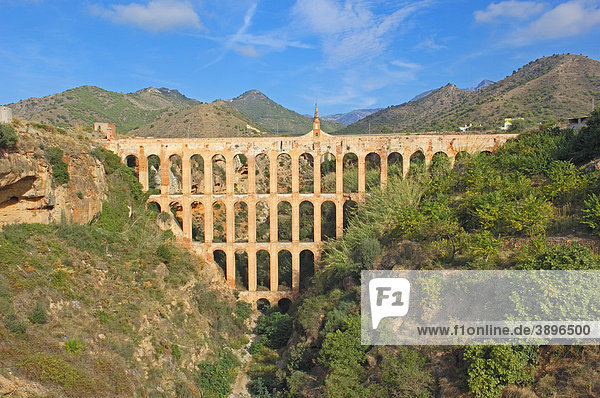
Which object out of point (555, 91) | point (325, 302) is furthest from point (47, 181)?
point (555, 91)

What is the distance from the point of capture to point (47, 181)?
20.3 meters

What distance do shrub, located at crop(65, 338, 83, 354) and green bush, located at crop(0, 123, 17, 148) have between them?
8.81m

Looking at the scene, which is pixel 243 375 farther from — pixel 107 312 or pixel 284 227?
pixel 284 227

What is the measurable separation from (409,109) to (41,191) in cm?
6856

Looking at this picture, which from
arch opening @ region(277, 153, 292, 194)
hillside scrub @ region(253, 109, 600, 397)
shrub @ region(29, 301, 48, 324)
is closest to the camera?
hillside scrub @ region(253, 109, 600, 397)

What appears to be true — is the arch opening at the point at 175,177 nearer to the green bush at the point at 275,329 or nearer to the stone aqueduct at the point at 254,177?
the stone aqueduct at the point at 254,177

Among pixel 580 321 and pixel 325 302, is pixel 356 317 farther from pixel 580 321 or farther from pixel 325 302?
pixel 580 321

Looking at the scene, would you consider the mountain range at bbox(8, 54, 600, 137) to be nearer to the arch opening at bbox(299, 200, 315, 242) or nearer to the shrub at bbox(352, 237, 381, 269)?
the arch opening at bbox(299, 200, 315, 242)

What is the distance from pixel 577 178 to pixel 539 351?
1064 centimetres

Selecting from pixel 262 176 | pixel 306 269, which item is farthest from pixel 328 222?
pixel 262 176

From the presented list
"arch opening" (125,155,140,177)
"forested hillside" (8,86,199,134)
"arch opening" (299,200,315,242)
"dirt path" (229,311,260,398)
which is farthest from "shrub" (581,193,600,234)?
"forested hillside" (8,86,199,134)

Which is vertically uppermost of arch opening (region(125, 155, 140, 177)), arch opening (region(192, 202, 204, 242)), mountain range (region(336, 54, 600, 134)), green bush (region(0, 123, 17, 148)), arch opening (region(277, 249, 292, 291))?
mountain range (region(336, 54, 600, 134))

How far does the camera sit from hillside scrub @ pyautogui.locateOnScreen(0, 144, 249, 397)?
12891 millimetres

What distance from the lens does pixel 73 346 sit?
13711 mm
